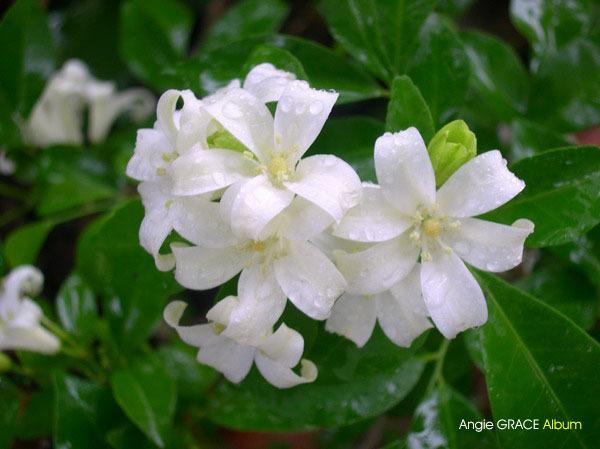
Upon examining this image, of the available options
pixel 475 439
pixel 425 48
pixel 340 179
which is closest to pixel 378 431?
pixel 475 439

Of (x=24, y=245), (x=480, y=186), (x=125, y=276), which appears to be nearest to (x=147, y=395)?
(x=125, y=276)

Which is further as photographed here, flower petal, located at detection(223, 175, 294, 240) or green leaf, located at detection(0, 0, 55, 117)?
green leaf, located at detection(0, 0, 55, 117)

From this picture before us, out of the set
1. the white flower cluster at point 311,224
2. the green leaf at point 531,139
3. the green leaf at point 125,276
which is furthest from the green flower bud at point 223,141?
the green leaf at point 531,139

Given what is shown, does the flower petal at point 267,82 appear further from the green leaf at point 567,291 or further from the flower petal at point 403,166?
the green leaf at point 567,291

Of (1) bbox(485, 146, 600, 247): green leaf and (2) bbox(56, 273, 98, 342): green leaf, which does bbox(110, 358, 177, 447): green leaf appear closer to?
(2) bbox(56, 273, 98, 342): green leaf

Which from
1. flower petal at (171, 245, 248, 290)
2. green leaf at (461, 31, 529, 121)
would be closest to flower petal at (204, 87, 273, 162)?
flower petal at (171, 245, 248, 290)
